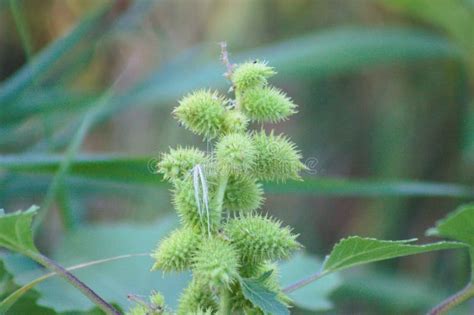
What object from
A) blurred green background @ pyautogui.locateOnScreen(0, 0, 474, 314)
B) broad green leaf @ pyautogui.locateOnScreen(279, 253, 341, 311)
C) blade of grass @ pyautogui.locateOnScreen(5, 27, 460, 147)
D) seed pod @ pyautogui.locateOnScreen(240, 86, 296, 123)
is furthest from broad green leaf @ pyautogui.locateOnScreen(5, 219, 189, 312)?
blade of grass @ pyautogui.locateOnScreen(5, 27, 460, 147)

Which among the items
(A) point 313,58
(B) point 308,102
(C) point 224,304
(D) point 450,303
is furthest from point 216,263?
(B) point 308,102

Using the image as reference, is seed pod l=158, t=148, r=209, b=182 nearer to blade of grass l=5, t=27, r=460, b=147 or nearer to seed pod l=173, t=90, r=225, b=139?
seed pod l=173, t=90, r=225, b=139

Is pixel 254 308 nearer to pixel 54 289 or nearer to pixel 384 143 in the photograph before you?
pixel 54 289

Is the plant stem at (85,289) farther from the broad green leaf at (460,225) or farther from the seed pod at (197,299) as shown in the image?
the broad green leaf at (460,225)

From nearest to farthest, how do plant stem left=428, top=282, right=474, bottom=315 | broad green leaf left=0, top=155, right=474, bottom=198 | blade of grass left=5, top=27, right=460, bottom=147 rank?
plant stem left=428, top=282, right=474, bottom=315 < broad green leaf left=0, top=155, right=474, bottom=198 < blade of grass left=5, top=27, right=460, bottom=147

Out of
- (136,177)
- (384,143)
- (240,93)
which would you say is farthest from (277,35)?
(240,93)

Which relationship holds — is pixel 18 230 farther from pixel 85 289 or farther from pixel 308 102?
pixel 308 102
